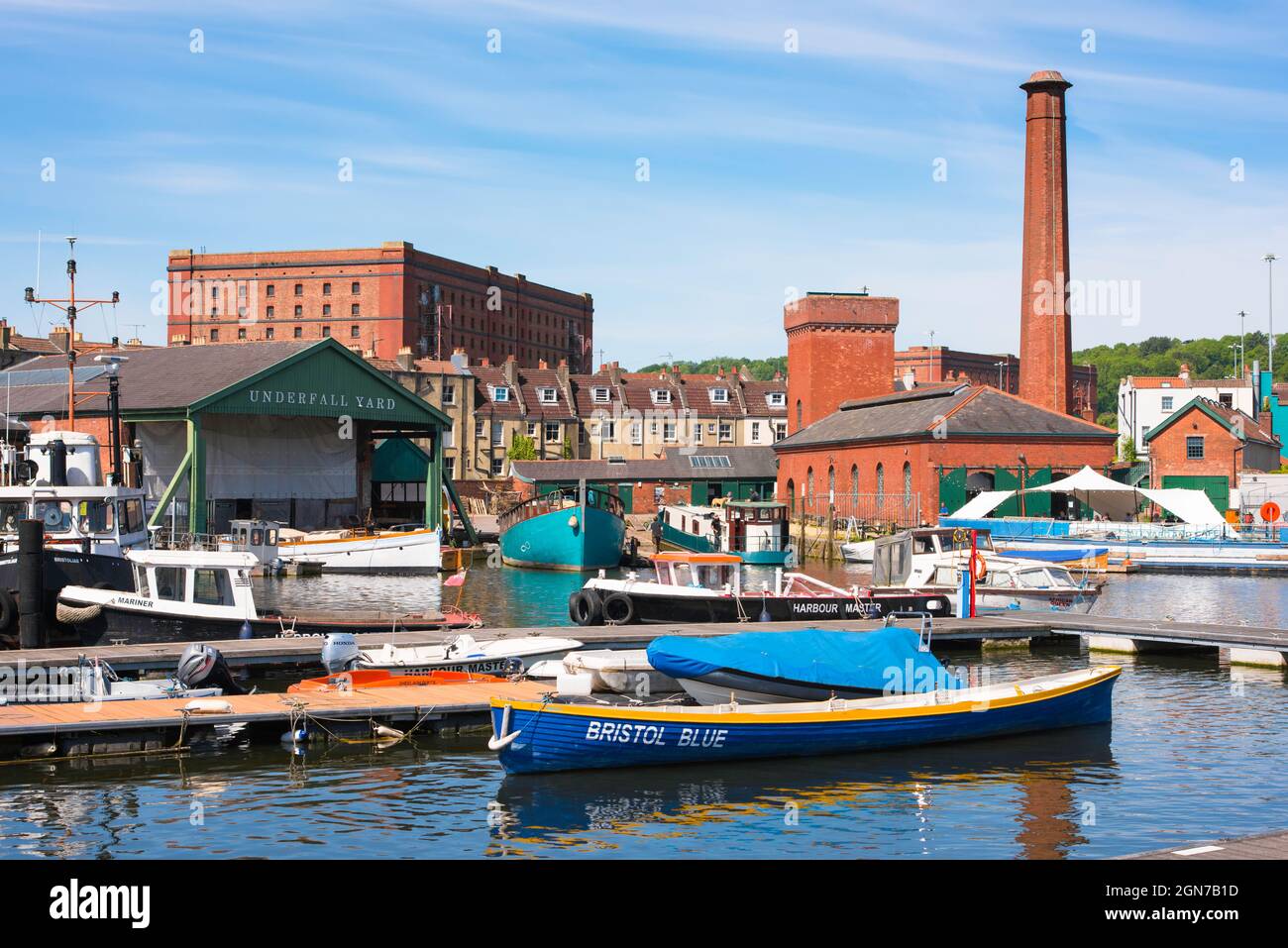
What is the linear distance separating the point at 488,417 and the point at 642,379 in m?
14.7

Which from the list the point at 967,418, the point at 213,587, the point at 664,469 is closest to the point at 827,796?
the point at 213,587

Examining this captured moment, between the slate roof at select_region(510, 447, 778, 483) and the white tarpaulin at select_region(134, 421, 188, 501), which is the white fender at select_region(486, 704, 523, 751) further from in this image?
the slate roof at select_region(510, 447, 778, 483)

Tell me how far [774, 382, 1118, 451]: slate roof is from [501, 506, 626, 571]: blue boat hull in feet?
73.8

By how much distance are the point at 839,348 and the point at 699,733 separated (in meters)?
82.1

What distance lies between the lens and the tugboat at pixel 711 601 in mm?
35094

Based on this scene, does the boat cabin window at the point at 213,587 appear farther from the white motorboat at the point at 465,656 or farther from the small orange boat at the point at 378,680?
the small orange boat at the point at 378,680

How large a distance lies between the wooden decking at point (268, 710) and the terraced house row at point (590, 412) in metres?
75.4

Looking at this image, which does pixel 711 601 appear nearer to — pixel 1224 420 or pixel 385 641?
pixel 385 641

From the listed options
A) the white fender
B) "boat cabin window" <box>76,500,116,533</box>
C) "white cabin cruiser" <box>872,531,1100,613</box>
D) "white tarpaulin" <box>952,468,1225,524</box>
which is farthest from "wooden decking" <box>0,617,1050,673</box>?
"white tarpaulin" <box>952,468,1225,524</box>

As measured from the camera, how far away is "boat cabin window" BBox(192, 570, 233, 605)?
101ft

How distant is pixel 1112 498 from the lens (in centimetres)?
7525
